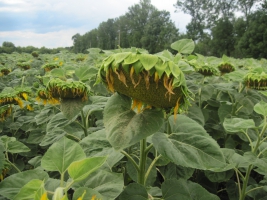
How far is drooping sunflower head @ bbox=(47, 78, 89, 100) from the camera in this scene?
1.02 m

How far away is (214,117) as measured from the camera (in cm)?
167

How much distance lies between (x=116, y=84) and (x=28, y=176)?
306mm

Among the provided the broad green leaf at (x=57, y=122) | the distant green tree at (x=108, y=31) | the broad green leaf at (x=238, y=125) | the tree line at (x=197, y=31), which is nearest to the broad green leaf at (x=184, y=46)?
the broad green leaf at (x=238, y=125)

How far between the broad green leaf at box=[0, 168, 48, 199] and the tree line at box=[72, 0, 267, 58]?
2088 centimetres

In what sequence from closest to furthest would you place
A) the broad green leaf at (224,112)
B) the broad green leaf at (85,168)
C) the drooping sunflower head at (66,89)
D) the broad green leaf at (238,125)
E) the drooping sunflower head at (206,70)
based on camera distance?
the broad green leaf at (85,168) < the broad green leaf at (238,125) < the drooping sunflower head at (66,89) < the broad green leaf at (224,112) < the drooping sunflower head at (206,70)

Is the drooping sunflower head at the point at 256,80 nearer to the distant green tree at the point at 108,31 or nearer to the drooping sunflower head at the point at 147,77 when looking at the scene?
the drooping sunflower head at the point at 147,77

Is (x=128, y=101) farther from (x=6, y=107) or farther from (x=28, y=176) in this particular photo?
(x=6, y=107)

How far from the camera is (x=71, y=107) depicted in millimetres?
1028

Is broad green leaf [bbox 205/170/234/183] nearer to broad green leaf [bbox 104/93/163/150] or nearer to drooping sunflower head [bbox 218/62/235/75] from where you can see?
broad green leaf [bbox 104/93/163/150]

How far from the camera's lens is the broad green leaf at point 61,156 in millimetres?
573

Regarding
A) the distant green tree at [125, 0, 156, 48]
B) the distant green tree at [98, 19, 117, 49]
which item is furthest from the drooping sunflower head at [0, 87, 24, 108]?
the distant green tree at [98, 19, 117, 49]

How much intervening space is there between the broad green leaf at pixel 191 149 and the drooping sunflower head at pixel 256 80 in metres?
0.79

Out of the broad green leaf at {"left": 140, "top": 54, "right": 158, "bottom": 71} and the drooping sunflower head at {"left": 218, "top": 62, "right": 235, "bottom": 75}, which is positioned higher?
the broad green leaf at {"left": 140, "top": 54, "right": 158, "bottom": 71}

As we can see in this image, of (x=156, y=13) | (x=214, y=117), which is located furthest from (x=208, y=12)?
(x=214, y=117)
